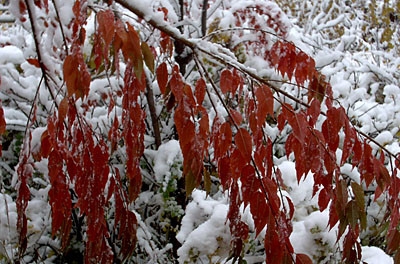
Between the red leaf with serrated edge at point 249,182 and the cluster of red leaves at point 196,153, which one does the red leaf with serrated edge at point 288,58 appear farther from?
the red leaf with serrated edge at point 249,182

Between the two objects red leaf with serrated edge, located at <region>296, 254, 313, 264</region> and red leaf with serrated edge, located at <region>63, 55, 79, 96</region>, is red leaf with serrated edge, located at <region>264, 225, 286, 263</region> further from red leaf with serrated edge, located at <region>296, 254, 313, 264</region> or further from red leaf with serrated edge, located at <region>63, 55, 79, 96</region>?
red leaf with serrated edge, located at <region>63, 55, 79, 96</region>

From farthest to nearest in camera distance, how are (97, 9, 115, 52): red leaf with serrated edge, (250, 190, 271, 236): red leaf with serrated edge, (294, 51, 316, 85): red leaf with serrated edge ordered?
(294, 51, 316, 85): red leaf with serrated edge, (250, 190, 271, 236): red leaf with serrated edge, (97, 9, 115, 52): red leaf with serrated edge

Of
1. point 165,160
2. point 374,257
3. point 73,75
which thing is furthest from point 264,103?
point 165,160

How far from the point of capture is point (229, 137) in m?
0.93

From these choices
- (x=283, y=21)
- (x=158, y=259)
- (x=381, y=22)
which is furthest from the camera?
(x=381, y=22)

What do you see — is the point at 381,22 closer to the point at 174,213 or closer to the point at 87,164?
the point at 174,213

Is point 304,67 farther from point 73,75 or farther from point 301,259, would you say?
point 73,75

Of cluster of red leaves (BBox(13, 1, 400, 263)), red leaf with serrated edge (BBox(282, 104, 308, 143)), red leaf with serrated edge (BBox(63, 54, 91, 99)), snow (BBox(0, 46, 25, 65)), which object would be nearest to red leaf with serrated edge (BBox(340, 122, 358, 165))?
cluster of red leaves (BBox(13, 1, 400, 263))

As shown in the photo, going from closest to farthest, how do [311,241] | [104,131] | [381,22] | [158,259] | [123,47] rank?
[123,47]
[311,241]
[158,259]
[104,131]
[381,22]

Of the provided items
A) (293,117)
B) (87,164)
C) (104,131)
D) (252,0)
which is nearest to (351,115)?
(252,0)

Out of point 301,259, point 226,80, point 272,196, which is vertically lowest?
point 301,259

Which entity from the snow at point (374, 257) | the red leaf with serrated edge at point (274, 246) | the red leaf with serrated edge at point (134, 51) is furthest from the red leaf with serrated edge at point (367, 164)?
the red leaf with serrated edge at point (134, 51)

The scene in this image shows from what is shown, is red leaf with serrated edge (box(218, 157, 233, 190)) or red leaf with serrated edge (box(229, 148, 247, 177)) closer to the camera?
red leaf with serrated edge (box(229, 148, 247, 177))

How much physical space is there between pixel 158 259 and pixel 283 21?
1.49 metres
